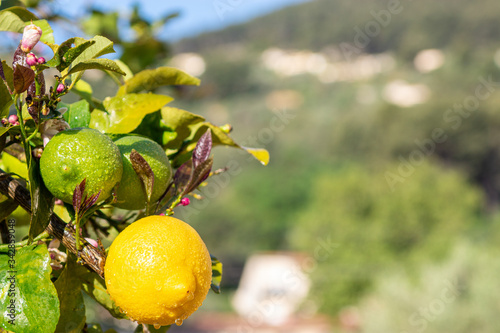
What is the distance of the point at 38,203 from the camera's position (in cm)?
38

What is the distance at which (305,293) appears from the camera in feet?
36.8

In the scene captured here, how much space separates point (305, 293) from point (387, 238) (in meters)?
2.57

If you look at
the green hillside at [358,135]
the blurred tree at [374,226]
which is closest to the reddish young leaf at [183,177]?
the green hillside at [358,135]

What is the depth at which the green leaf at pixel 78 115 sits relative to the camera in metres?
0.46

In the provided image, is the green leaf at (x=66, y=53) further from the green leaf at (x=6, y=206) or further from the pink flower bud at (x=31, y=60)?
the green leaf at (x=6, y=206)

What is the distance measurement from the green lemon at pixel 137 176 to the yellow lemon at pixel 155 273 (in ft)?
0.17

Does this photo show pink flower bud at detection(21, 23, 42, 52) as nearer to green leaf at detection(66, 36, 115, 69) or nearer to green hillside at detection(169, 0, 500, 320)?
green leaf at detection(66, 36, 115, 69)

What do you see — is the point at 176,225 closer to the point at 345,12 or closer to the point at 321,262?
the point at 321,262

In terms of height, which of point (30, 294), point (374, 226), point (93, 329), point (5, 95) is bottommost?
point (374, 226)

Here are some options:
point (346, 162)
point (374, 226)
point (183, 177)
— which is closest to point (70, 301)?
point (183, 177)

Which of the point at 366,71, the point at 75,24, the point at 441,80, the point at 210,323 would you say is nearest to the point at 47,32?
the point at 75,24

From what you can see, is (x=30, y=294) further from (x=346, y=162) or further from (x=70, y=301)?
(x=346, y=162)

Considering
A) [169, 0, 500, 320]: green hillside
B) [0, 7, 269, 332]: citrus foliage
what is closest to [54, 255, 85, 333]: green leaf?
[0, 7, 269, 332]: citrus foliage

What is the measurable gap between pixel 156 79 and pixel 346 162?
2079 centimetres
